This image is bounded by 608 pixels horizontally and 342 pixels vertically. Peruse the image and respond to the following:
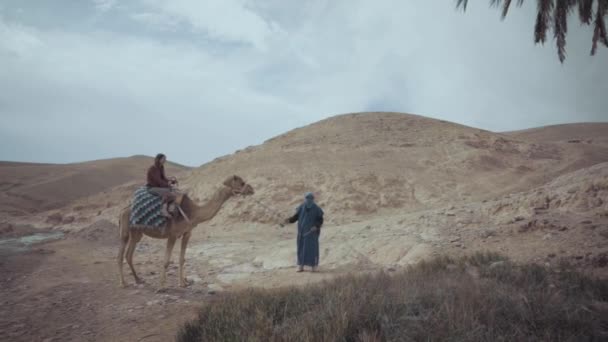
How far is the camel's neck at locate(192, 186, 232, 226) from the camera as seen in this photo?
7.17 metres

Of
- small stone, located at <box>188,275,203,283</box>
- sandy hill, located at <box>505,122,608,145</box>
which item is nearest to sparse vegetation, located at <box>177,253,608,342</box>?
small stone, located at <box>188,275,203,283</box>

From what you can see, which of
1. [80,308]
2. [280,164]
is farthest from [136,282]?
[280,164]

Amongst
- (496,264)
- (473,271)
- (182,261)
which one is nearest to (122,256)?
(182,261)

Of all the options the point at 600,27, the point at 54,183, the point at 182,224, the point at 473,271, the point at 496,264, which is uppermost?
the point at 600,27

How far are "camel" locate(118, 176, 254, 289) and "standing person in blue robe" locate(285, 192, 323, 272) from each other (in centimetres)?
170

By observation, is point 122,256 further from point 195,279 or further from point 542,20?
point 542,20

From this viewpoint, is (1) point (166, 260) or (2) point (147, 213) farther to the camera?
(2) point (147, 213)

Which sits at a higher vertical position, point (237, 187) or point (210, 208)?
point (237, 187)

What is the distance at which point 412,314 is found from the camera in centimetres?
389

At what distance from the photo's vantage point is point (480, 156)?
21078 mm

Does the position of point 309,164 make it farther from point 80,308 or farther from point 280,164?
point 80,308

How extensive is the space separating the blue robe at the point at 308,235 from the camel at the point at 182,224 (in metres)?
1.87

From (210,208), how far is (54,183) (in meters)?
43.0

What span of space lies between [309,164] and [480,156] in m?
10.0
